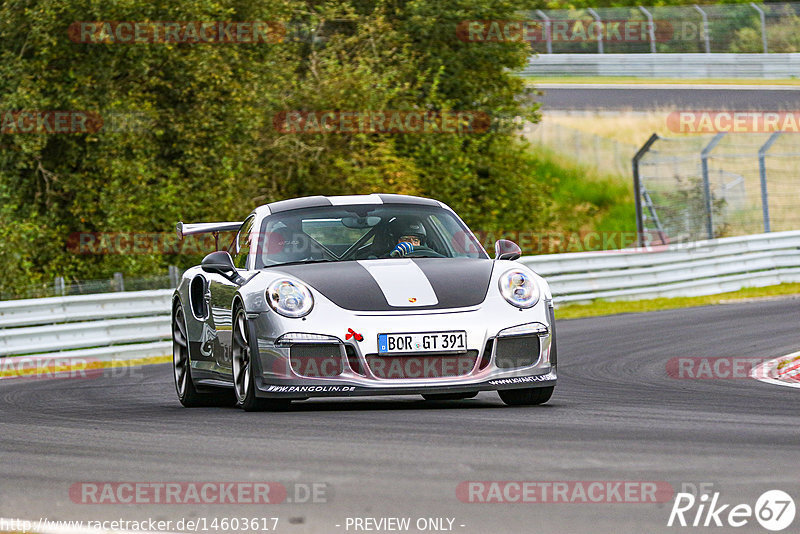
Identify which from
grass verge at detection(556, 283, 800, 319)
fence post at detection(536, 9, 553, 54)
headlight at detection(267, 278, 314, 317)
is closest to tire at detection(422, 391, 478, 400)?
headlight at detection(267, 278, 314, 317)

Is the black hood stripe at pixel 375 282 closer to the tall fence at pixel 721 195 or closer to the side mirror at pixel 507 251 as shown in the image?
the side mirror at pixel 507 251

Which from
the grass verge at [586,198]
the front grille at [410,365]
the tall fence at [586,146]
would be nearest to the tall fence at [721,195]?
the grass verge at [586,198]

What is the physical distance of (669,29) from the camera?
140ft

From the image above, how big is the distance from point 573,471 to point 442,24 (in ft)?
92.3

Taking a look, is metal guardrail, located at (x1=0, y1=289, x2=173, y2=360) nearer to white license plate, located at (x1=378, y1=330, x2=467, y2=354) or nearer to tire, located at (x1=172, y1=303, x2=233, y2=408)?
tire, located at (x1=172, y1=303, x2=233, y2=408)

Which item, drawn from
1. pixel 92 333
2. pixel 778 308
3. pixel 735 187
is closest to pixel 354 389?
pixel 92 333

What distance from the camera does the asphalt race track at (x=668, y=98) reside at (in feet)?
125

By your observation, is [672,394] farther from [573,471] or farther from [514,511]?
[514,511]

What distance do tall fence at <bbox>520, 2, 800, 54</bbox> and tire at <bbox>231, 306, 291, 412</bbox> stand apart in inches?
1217

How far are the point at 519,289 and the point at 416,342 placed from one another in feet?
2.74

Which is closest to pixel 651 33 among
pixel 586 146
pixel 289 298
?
pixel 586 146

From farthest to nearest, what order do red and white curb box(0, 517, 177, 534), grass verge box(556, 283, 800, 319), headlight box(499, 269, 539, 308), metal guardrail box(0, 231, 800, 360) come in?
grass verge box(556, 283, 800, 319) < metal guardrail box(0, 231, 800, 360) < headlight box(499, 269, 539, 308) < red and white curb box(0, 517, 177, 534)

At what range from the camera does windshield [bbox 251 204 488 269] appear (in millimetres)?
9312

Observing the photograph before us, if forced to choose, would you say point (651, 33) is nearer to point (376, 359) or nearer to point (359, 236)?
point (359, 236)
